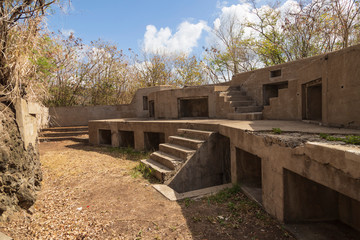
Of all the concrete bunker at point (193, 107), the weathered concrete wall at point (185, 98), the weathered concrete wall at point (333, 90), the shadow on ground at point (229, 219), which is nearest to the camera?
the shadow on ground at point (229, 219)

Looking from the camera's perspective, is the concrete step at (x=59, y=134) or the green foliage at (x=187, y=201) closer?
the green foliage at (x=187, y=201)

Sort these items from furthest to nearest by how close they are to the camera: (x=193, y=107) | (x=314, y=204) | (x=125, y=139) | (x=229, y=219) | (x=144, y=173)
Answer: (x=125, y=139) < (x=193, y=107) < (x=144, y=173) < (x=229, y=219) < (x=314, y=204)

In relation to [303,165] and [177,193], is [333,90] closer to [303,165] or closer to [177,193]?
[303,165]

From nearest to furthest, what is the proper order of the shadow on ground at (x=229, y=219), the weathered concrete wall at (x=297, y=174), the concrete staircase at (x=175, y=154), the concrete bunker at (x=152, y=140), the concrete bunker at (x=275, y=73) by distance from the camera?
the weathered concrete wall at (x=297, y=174) < the shadow on ground at (x=229, y=219) < the concrete staircase at (x=175, y=154) < the concrete bunker at (x=275, y=73) < the concrete bunker at (x=152, y=140)

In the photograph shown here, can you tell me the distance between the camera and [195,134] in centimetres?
664

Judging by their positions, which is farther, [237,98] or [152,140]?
[152,140]

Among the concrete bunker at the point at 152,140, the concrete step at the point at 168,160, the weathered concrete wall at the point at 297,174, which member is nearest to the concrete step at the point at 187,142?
the weathered concrete wall at the point at 297,174

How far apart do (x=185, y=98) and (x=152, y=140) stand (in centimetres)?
263

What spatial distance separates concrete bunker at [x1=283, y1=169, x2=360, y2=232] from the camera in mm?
3227

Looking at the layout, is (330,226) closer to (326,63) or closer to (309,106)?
(326,63)

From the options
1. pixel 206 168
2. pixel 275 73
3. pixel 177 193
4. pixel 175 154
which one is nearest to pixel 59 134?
pixel 175 154

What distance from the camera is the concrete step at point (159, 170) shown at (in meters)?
5.38

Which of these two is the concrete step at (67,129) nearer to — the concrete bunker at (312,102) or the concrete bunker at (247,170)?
the concrete bunker at (247,170)

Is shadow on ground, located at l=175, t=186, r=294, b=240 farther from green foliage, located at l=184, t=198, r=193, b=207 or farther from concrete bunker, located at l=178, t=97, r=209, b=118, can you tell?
concrete bunker, located at l=178, t=97, r=209, b=118
